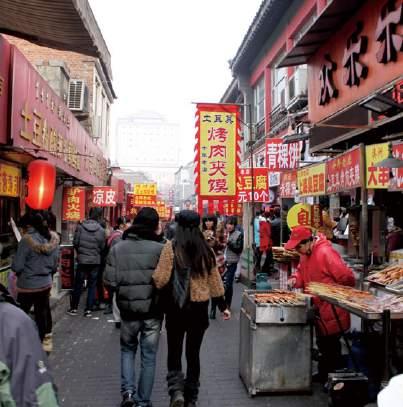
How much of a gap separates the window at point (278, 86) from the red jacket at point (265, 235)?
5.03m

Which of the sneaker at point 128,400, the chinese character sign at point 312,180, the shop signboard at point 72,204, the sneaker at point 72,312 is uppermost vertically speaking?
the chinese character sign at point 312,180

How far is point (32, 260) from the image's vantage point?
617 cm

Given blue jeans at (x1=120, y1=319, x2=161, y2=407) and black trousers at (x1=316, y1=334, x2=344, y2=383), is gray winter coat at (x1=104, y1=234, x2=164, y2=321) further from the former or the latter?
black trousers at (x1=316, y1=334, x2=344, y2=383)

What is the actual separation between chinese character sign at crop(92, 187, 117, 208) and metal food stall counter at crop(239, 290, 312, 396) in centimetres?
1263

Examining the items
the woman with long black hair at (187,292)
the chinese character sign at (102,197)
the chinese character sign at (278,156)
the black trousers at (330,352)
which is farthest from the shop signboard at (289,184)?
the chinese character sign at (102,197)

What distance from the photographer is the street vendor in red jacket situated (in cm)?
493

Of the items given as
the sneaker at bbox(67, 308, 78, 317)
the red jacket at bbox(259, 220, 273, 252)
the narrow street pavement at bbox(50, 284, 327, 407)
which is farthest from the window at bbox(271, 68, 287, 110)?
the sneaker at bbox(67, 308, 78, 317)

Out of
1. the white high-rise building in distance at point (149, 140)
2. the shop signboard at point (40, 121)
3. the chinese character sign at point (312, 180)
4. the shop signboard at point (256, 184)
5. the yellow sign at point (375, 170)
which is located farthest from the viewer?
the white high-rise building in distance at point (149, 140)

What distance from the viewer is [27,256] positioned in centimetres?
616

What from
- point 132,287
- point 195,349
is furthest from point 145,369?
point 132,287

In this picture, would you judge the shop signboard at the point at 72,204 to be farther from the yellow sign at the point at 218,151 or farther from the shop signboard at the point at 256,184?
the shop signboard at the point at 256,184

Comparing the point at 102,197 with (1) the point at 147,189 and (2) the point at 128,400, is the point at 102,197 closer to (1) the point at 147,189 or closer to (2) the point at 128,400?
(1) the point at 147,189

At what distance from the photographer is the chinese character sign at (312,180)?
21.4 ft

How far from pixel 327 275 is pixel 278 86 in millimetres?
A: 13175
